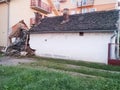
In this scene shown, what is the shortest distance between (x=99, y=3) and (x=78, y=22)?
19.7 meters

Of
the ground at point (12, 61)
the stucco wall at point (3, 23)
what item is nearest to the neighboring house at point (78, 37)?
the ground at point (12, 61)

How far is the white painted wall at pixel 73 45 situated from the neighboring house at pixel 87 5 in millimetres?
18132

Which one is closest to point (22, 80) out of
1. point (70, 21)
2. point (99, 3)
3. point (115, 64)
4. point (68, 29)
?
point (115, 64)

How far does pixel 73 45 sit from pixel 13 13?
1308 cm

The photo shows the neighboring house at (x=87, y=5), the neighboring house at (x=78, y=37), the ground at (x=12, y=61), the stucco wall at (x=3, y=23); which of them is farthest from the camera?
the neighboring house at (x=87, y=5)

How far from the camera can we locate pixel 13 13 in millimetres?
31656

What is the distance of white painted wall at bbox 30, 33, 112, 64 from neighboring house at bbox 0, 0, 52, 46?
6720mm

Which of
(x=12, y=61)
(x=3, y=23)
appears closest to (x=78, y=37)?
(x=12, y=61)

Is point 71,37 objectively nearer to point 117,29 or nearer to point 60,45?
point 60,45

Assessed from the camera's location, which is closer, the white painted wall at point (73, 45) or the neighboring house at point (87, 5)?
the white painted wall at point (73, 45)

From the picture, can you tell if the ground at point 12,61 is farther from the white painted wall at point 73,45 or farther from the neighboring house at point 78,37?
the neighboring house at point 78,37

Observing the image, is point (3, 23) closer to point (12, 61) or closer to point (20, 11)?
point (20, 11)

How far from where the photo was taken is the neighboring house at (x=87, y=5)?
3997 cm

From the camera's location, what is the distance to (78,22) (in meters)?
23.5
